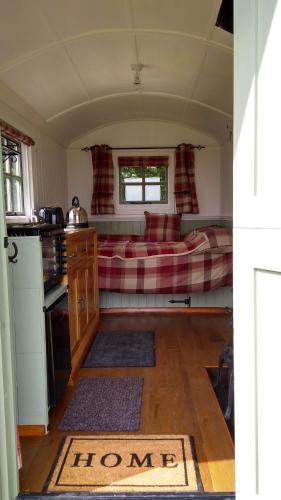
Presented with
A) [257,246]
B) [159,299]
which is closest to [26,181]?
[159,299]

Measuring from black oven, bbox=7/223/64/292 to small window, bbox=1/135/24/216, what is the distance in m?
1.33

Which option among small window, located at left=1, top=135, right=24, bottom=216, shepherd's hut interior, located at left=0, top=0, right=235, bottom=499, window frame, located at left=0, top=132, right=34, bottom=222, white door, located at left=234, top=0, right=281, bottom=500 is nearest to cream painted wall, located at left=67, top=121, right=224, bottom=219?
shepherd's hut interior, located at left=0, top=0, right=235, bottom=499

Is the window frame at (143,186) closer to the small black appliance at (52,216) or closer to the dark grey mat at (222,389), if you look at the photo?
the small black appliance at (52,216)

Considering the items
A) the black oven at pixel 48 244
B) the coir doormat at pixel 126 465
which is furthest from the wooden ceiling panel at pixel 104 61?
the coir doormat at pixel 126 465

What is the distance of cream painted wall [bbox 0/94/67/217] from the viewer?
11.2 feet

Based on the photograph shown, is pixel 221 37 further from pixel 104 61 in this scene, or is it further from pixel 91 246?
pixel 91 246

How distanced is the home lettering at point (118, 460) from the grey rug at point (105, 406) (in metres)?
0.24

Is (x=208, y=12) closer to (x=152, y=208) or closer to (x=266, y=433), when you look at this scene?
(x=266, y=433)

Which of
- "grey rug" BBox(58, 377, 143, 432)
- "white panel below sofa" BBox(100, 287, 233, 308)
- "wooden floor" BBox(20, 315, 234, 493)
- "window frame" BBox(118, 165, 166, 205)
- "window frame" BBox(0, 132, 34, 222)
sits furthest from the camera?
"window frame" BBox(118, 165, 166, 205)

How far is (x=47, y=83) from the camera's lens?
3369mm

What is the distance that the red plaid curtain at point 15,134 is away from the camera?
10.2 feet

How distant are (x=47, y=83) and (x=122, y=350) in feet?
7.68

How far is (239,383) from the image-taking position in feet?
4.06

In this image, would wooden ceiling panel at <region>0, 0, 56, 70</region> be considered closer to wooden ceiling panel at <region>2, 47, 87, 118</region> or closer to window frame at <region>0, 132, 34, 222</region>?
wooden ceiling panel at <region>2, 47, 87, 118</region>
